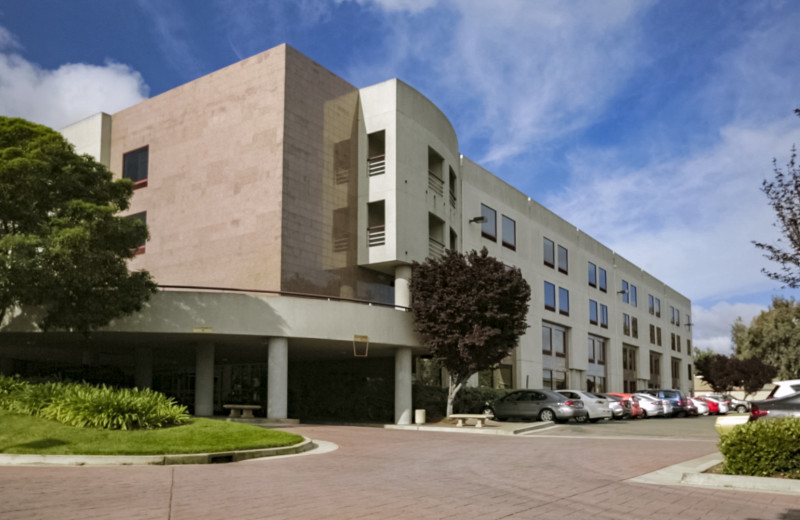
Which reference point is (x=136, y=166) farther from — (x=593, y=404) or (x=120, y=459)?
(x=120, y=459)

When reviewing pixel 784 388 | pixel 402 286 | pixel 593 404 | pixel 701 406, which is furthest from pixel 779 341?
pixel 784 388

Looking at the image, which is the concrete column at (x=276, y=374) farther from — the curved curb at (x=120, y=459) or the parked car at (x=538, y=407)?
the curved curb at (x=120, y=459)

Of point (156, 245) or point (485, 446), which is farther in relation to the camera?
point (156, 245)

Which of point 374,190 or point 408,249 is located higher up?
point 374,190

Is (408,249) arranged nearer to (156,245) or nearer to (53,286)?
(156,245)

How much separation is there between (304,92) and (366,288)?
8.14 meters

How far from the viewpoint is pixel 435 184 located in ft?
111

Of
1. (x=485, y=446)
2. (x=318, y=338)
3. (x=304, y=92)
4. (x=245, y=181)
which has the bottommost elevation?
(x=485, y=446)

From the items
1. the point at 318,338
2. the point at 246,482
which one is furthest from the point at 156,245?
the point at 246,482

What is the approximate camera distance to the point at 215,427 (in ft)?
55.1

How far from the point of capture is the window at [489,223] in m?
41.1

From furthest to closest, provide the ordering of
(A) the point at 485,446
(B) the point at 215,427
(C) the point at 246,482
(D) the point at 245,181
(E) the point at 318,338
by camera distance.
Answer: (D) the point at 245,181 → (E) the point at 318,338 → (A) the point at 485,446 → (B) the point at 215,427 → (C) the point at 246,482

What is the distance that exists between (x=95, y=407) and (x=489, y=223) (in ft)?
92.8

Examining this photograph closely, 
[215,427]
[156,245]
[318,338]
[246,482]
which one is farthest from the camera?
[156,245]
